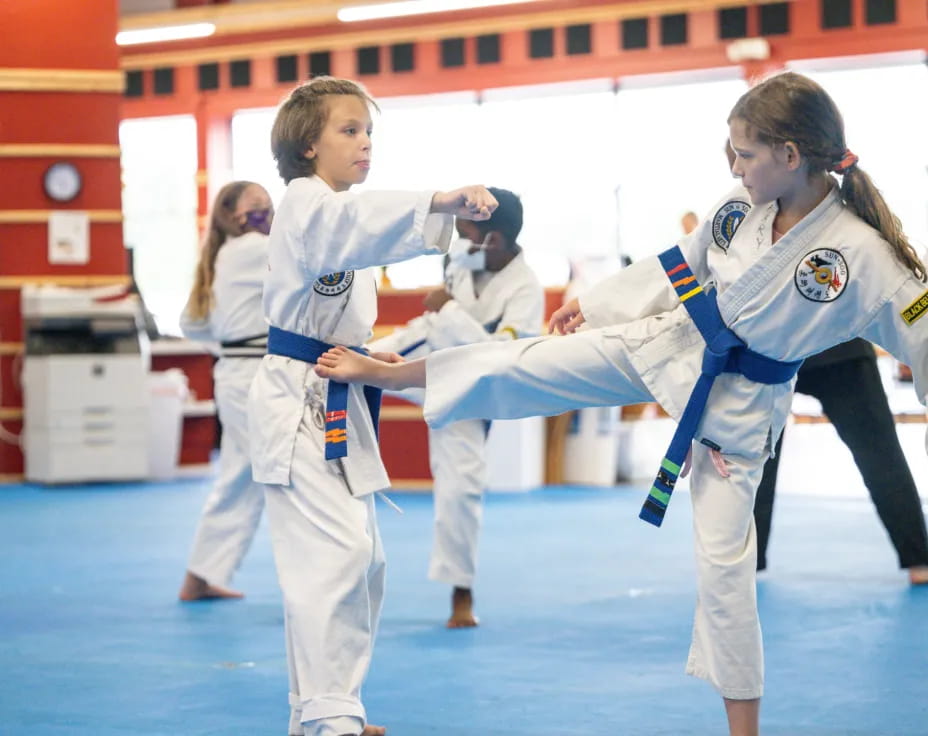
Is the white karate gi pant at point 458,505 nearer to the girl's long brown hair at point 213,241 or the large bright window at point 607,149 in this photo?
the girl's long brown hair at point 213,241

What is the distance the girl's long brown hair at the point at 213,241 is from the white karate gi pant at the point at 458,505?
1097 millimetres

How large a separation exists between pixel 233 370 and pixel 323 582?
2.12m

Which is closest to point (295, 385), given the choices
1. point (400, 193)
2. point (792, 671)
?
point (400, 193)

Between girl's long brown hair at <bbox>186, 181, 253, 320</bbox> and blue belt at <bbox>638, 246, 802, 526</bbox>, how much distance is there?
242 cm

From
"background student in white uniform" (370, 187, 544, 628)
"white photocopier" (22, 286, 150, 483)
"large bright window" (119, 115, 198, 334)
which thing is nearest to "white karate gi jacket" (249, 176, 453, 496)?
"background student in white uniform" (370, 187, 544, 628)

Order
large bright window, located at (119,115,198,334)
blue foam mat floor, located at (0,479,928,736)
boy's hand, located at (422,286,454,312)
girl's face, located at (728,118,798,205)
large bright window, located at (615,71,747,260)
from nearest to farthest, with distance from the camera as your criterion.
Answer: girl's face, located at (728,118,798,205), blue foam mat floor, located at (0,479,928,736), boy's hand, located at (422,286,454,312), large bright window, located at (615,71,747,260), large bright window, located at (119,115,198,334)

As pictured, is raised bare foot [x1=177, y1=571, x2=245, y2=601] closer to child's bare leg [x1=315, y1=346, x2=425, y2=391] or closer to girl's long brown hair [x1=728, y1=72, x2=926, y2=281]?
child's bare leg [x1=315, y1=346, x2=425, y2=391]

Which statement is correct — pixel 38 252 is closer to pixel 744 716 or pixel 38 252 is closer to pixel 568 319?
pixel 568 319

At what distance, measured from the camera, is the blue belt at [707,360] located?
2213 mm

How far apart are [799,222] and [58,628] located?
2620mm

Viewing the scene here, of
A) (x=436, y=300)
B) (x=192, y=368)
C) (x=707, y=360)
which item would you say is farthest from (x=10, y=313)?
(x=707, y=360)

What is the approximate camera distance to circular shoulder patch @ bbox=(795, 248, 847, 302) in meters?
2.13

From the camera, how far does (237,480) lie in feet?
14.1

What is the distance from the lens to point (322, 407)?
2369 millimetres
